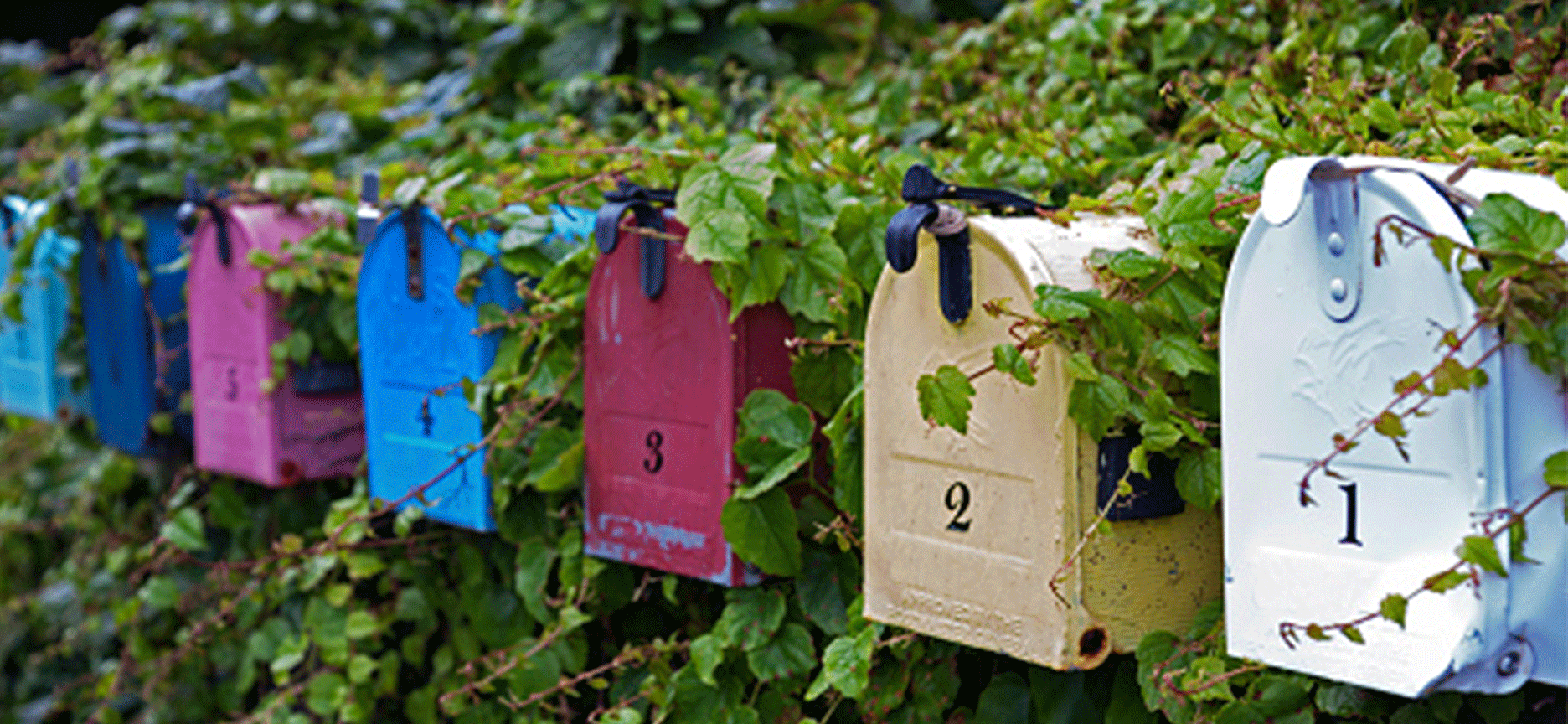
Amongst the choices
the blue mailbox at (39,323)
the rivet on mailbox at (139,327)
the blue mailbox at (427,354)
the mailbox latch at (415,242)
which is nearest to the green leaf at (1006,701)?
the blue mailbox at (427,354)

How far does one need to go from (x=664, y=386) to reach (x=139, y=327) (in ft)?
5.27

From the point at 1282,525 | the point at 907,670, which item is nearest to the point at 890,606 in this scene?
the point at 907,670

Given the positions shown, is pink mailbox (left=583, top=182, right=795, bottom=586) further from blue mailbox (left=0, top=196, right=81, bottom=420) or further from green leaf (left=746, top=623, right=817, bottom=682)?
blue mailbox (left=0, top=196, right=81, bottom=420)

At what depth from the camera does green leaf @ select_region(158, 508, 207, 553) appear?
10.1 feet

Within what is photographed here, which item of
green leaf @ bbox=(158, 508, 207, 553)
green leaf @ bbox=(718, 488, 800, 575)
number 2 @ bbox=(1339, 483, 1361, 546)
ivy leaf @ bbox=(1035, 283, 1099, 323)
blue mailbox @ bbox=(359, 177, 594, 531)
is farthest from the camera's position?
green leaf @ bbox=(158, 508, 207, 553)

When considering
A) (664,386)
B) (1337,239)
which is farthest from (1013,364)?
(664,386)

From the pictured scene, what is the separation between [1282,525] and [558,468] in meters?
1.01

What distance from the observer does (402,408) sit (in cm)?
241

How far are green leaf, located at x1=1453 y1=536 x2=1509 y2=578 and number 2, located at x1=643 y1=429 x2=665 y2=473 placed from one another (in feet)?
3.28

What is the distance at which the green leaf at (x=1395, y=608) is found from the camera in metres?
1.23

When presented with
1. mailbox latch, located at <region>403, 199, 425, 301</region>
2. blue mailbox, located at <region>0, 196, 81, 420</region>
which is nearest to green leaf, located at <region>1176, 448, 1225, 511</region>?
mailbox latch, located at <region>403, 199, 425, 301</region>

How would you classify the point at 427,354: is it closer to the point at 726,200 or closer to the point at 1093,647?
the point at 726,200

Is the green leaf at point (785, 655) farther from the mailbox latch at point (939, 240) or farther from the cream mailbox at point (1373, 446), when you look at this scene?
the cream mailbox at point (1373, 446)

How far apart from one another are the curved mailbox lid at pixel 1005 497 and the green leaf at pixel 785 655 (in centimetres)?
29
